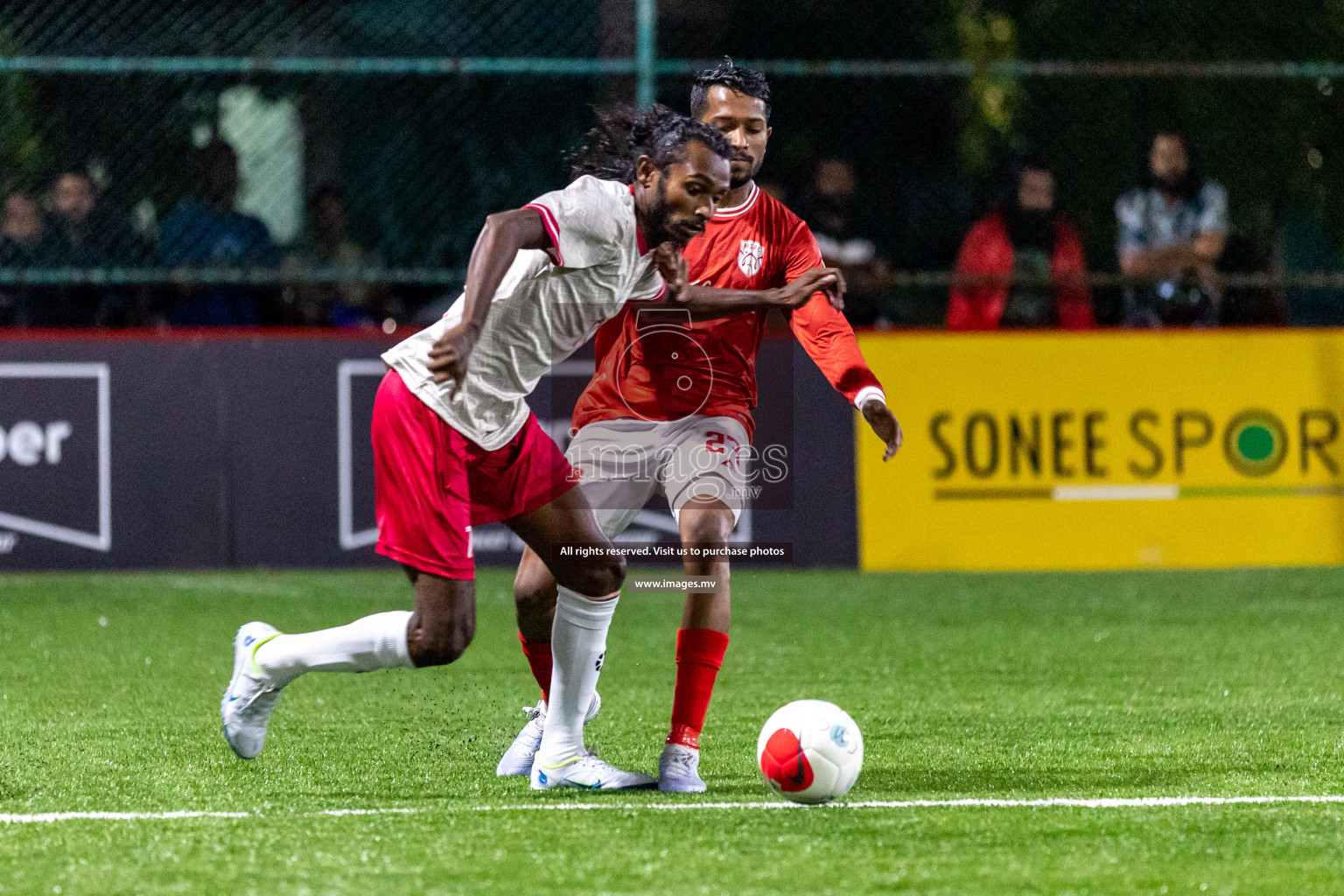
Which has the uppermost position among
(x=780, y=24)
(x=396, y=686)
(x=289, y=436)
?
(x=780, y=24)

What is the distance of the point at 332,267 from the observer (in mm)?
10688

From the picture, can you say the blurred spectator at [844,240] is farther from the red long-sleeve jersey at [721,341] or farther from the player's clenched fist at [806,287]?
the player's clenched fist at [806,287]

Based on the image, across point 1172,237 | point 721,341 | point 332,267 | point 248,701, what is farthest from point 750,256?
point 1172,237

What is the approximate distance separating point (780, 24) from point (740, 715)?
6.23m

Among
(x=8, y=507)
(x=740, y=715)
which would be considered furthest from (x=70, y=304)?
(x=740, y=715)

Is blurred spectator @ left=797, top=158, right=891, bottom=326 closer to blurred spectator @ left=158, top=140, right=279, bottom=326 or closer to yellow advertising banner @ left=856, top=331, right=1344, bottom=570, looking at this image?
yellow advertising banner @ left=856, top=331, right=1344, bottom=570

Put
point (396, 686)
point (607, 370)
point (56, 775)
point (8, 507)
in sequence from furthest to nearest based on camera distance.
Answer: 1. point (8, 507)
2. point (396, 686)
3. point (607, 370)
4. point (56, 775)

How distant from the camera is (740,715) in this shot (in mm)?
6098

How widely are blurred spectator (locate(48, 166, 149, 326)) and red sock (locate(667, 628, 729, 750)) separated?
6374 mm

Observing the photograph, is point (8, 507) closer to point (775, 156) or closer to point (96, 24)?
point (96, 24)

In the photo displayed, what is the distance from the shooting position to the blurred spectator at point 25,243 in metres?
10.4

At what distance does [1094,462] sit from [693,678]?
566 centimetres

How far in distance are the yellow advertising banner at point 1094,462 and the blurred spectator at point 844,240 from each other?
433 millimetres

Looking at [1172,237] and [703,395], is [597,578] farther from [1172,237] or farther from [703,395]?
[1172,237]
